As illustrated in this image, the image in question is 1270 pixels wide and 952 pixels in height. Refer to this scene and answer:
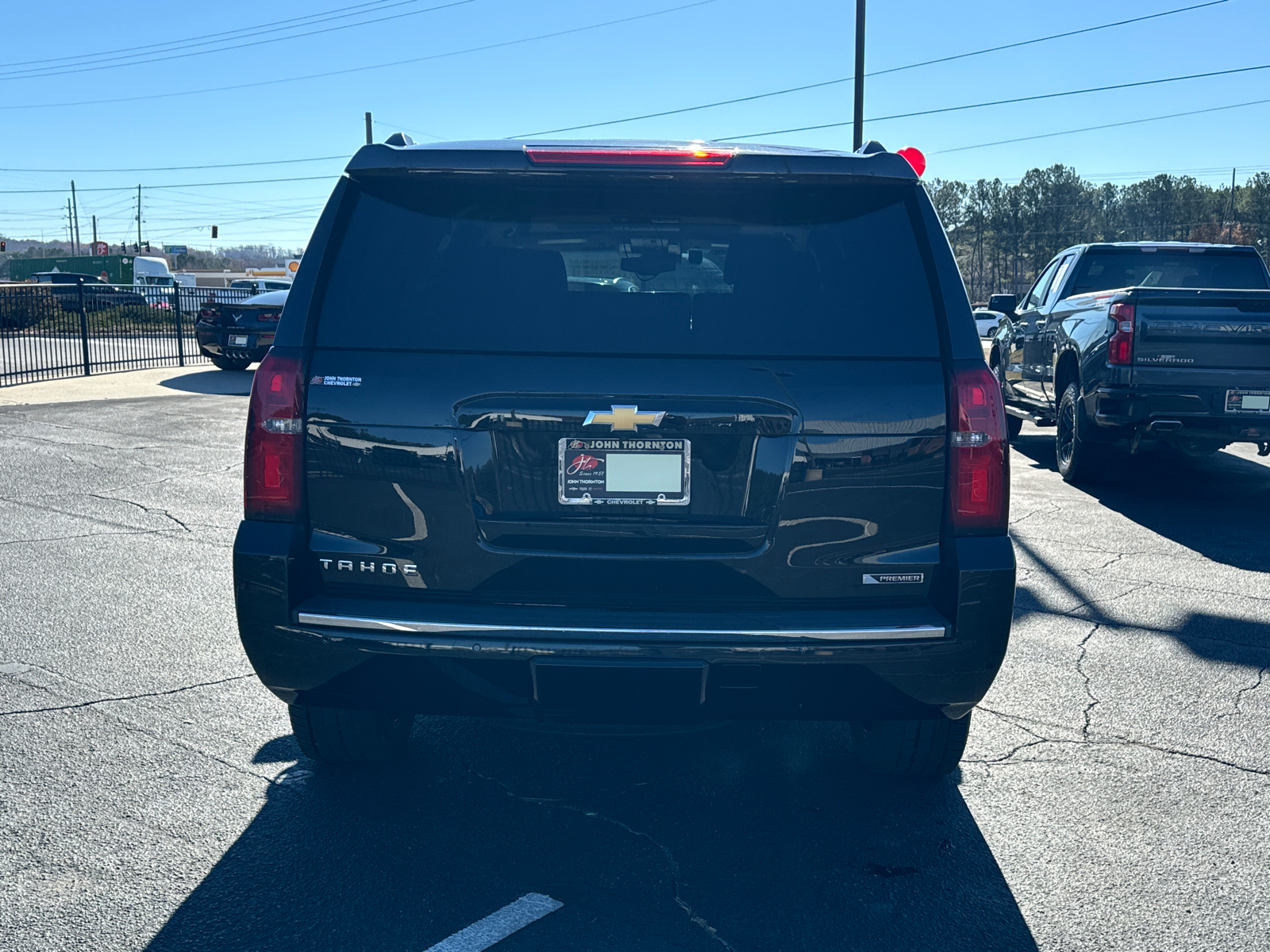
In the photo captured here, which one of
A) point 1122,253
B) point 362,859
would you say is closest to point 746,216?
point 362,859

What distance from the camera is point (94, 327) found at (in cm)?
2244

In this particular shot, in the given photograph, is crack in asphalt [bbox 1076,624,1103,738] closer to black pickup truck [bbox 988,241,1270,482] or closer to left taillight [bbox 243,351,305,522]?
left taillight [bbox 243,351,305,522]

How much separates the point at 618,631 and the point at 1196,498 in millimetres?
8616

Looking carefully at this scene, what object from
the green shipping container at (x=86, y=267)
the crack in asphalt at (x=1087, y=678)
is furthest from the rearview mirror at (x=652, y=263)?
the green shipping container at (x=86, y=267)

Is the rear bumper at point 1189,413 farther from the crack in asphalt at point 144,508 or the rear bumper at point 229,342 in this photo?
the rear bumper at point 229,342

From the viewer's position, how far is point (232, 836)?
136 inches

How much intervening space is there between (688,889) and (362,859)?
952 mm

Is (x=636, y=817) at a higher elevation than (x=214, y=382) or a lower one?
lower

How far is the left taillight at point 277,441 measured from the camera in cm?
313

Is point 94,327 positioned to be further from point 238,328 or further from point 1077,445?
point 1077,445

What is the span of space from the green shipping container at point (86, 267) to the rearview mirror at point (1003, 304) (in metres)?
64.5

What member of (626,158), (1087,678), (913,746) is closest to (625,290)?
(626,158)

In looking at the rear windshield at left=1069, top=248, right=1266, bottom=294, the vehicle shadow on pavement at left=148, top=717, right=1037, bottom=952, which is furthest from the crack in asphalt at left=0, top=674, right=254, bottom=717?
the rear windshield at left=1069, top=248, right=1266, bottom=294

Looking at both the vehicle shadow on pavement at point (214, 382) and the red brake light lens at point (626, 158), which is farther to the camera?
the vehicle shadow on pavement at point (214, 382)
